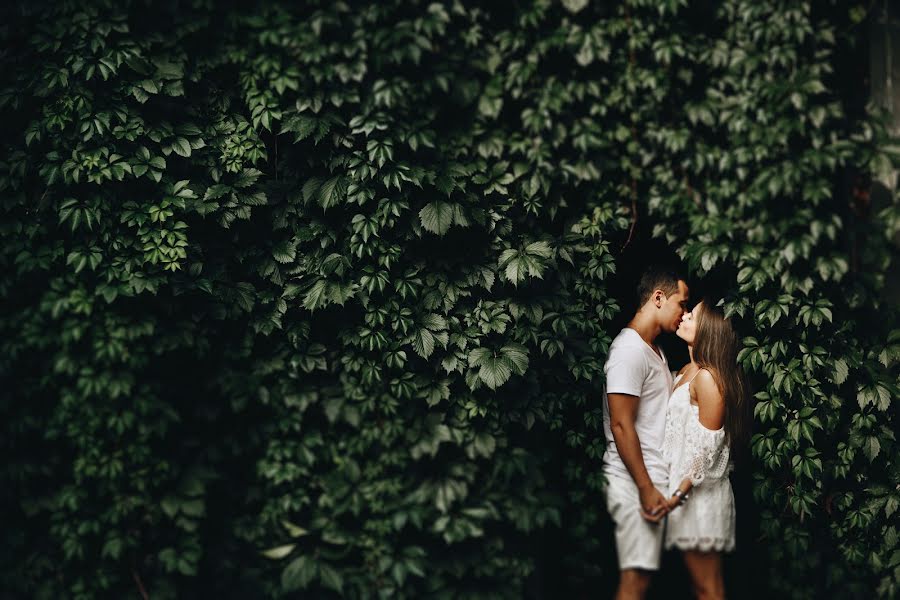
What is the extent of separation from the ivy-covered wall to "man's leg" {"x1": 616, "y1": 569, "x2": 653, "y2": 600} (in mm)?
177

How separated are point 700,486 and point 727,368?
2.23 feet

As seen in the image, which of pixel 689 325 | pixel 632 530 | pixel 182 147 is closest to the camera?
pixel 632 530

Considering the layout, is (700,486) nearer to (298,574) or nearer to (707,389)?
(707,389)

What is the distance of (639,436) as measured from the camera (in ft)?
12.9

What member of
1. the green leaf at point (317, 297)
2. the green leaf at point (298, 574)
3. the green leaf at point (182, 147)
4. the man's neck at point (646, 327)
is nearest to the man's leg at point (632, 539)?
the man's neck at point (646, 327)

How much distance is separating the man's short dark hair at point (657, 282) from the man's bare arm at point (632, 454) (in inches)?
25.4

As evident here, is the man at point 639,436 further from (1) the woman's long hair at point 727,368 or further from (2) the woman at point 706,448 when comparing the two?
(1) the woman's long hair at point 727,368

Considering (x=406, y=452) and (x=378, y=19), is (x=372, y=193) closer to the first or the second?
(x=378, y=19)

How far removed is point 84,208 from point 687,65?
135 inches

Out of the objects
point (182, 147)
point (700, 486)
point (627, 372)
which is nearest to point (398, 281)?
point (627, 372)

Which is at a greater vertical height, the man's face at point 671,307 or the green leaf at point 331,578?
the man's face at point 671,307

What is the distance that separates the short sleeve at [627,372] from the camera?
12.5 ft

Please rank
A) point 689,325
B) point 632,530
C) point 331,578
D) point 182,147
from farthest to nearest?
point 689,325 → point 182,147 → point 632,530 → point 331,578

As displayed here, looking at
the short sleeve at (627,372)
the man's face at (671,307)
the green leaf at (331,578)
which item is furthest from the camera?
the man's face at (671,307)
